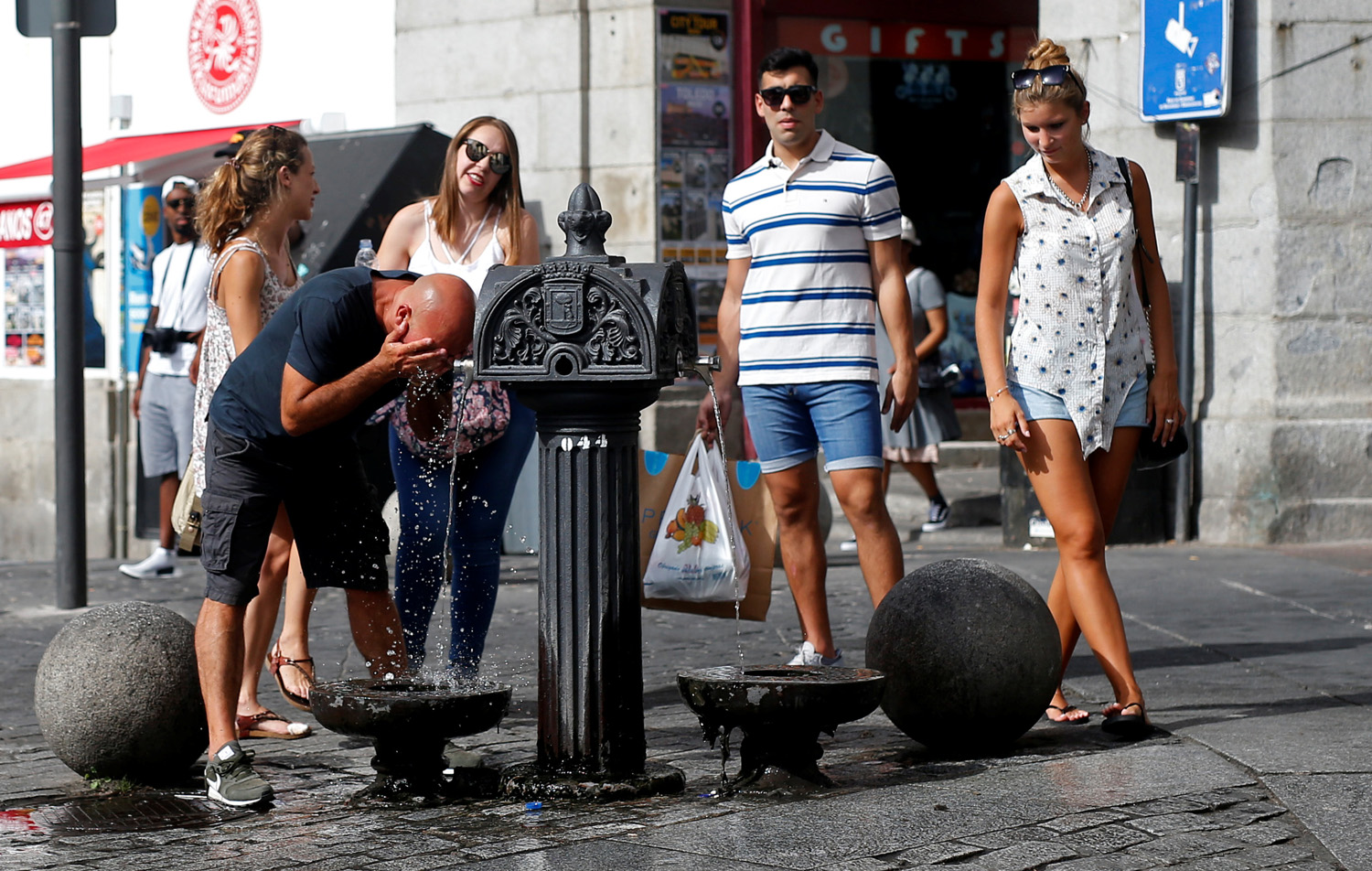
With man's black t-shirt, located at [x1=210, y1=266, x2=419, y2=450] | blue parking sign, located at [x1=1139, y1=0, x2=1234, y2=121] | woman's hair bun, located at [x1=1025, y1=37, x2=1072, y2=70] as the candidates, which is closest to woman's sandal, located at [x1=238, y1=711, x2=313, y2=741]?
man's black t-shirt, located at [x1=210, y1=266, x2=419, y2=450]

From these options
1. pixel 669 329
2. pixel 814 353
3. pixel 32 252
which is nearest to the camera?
pixel 669 329

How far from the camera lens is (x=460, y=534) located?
543 cm

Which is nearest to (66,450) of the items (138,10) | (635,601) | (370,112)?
(635,601)

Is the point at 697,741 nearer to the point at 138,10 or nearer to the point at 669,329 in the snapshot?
the point at 669,329

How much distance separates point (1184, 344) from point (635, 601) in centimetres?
648

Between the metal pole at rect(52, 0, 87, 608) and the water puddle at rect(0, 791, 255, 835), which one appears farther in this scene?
the metal pole at rect(52, 0, 87, 608)

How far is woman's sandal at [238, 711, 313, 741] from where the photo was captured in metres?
5.27

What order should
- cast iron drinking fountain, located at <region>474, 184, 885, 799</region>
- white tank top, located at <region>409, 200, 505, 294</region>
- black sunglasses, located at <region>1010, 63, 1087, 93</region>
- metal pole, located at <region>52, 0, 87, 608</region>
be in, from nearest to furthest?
cast iron drinking fountain, located at <region>474, 184, 885, 799</region>
black sunglasses, located at <region>1010, 63, 1087, 93</region>
white tank top, located at <region>409, 200, 505, 294</region>
metal pole, located at <region>52, 0, 87, 608</region>

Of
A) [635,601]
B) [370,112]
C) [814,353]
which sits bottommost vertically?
[635,601]

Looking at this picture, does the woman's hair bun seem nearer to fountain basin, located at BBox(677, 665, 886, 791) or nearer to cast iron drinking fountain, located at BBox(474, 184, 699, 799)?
cast iron drinking fountain, located at BBox(474, 184, 699, 799)

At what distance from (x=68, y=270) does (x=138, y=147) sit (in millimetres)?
6685

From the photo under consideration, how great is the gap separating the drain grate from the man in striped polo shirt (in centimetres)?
207

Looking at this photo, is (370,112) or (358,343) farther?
(370,112)

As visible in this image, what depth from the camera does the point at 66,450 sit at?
782cm
